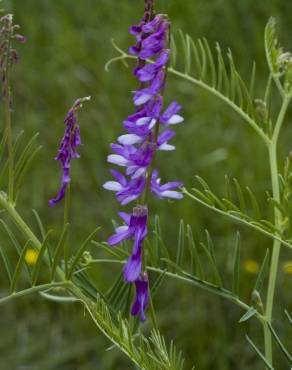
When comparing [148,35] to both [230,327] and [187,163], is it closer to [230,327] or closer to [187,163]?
[230,327]

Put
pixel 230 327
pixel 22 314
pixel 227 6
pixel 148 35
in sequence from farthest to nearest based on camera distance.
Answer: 1. pixel 227 6
2. pixel 22 314
3. pixel 230 327
4. pixel 148 35

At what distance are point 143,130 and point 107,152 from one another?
6.51 feet

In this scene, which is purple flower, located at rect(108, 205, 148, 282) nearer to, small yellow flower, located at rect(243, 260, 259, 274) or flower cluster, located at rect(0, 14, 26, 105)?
flower cluster, located at rect(0, 14, 26, 105)

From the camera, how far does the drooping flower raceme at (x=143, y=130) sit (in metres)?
1.03

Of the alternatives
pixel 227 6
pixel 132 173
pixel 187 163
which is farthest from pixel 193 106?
pixel 132 173

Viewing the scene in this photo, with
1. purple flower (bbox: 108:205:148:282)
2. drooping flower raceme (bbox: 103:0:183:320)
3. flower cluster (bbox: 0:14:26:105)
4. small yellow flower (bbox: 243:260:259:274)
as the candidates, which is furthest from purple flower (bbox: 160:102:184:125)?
small yellow flower (bbox: 243:260:259:274)

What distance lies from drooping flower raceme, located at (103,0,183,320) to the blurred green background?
1.25 meters

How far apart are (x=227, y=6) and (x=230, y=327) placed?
139 centimetres

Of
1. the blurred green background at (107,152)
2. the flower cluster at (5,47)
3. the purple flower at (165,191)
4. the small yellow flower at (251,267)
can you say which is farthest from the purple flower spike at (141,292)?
the small yellow flower at (251,267)

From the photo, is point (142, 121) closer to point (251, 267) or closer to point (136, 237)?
point (136, 237)

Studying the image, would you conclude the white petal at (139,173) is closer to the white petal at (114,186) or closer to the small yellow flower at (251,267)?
the white petal at (114,186)

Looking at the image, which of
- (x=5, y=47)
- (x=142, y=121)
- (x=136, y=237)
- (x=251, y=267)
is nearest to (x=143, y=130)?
(x=142, y=121)

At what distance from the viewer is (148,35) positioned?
1.06 meters

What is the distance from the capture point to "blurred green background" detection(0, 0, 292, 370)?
2.47m
